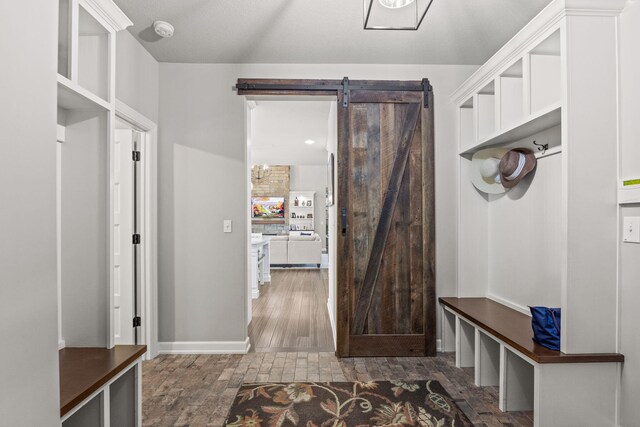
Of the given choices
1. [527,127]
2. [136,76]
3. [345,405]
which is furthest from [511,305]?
[136,76]

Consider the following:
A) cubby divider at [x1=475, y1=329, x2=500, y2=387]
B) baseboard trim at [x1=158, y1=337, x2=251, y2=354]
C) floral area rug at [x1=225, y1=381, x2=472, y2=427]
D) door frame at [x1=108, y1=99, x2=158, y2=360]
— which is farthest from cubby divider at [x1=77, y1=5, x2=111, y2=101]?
cubby divider at [x1=475, y1=329, x2=500, y2=387]

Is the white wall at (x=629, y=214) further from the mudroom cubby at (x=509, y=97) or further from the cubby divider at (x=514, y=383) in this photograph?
the mudroom cubby at (x=509, y=97)

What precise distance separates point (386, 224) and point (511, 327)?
3.95 ft

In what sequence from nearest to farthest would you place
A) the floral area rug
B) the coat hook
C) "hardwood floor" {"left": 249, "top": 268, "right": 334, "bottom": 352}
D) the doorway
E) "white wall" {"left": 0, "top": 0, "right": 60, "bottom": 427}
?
"white wall" {"left": 0, "top": 0, "right": 60, "bottom": 427} → the floral area rug → the coat hook → "hardwood floor" {"left": 249, "top": 268, "right": 334, "bottom": 352} → the doorway

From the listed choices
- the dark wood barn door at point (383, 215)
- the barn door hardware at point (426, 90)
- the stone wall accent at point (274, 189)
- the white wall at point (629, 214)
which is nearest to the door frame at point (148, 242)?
the dark wood barn door at point (383, 215)

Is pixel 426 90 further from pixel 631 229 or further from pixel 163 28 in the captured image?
pixel 163 28

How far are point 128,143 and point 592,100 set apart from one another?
3173mm

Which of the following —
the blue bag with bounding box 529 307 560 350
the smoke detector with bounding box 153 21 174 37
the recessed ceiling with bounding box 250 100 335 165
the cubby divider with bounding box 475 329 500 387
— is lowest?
the cubby divider with bounding box 475 329 500 387

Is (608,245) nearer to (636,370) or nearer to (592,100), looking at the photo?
(636,370)

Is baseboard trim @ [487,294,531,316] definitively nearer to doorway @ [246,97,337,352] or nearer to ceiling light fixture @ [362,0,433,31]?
doorway @ [246,97,337,352]

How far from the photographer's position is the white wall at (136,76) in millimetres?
2482

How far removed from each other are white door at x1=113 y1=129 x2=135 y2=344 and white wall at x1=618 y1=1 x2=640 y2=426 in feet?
10.8

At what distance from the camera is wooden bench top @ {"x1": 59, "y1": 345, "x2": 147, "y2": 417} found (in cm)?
133

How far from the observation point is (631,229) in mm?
1655
